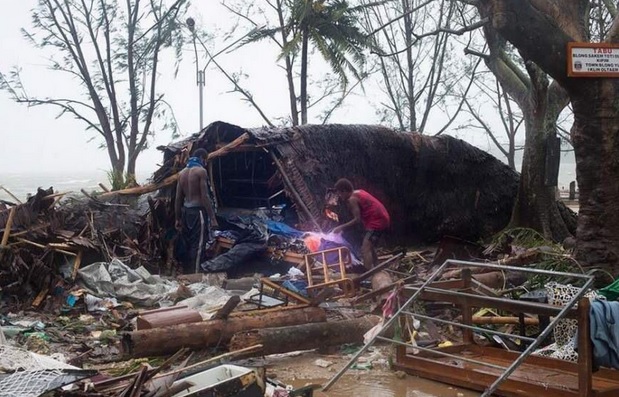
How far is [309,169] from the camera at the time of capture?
12.4 m

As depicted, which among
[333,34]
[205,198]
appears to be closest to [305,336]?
[205,198]

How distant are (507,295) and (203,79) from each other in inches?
585

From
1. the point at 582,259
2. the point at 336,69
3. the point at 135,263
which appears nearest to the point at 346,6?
the point at 336,69

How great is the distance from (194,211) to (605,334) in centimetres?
766

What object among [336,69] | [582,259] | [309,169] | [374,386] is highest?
[336,69]

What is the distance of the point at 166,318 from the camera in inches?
248

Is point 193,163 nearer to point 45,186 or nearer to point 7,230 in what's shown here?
point 7,230

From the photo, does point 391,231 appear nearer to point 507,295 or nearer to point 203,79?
point 507,295

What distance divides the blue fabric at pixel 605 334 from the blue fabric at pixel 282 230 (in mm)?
7256

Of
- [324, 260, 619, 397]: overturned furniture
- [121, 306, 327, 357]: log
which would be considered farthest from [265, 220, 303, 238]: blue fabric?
[324, 260, 619, 397]: overturned furniture

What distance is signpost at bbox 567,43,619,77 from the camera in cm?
706

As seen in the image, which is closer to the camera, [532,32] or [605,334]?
[605,334]

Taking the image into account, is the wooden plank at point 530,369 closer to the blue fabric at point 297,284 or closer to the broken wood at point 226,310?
the broken wood at point 226,310

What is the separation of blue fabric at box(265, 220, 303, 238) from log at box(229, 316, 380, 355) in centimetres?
463
